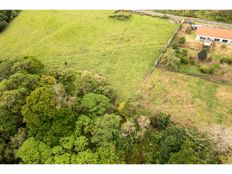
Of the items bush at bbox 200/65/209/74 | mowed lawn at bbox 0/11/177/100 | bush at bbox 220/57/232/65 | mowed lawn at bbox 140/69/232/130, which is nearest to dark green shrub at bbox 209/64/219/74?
bush at bbox 200/65/209/74

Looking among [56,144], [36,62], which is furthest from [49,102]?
[36,62]

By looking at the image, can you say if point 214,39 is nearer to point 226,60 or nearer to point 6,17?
point 226,60

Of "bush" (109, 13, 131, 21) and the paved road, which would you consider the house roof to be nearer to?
the paved road

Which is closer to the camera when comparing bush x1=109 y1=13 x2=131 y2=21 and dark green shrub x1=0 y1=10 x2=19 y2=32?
dark green shrub x1=0 y1=10 x2=19 y2=32

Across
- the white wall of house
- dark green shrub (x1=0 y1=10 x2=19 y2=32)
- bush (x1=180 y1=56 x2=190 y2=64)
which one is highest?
dark green shrub (x1=0 y1=10 x2=19 y2=32)

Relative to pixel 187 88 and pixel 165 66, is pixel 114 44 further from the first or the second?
pixel 187 88

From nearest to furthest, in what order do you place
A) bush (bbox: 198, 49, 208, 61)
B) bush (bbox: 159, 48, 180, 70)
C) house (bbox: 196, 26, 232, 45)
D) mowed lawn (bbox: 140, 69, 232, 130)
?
1. mowed lawn (bbox: 140, 69, 232, 130)
2. bush (bbox: 159, 48, 180, 70)
3. bush (bbox: 198, 49, 208, 61)
4. house (bbox: 196, 26, 232, 45)
